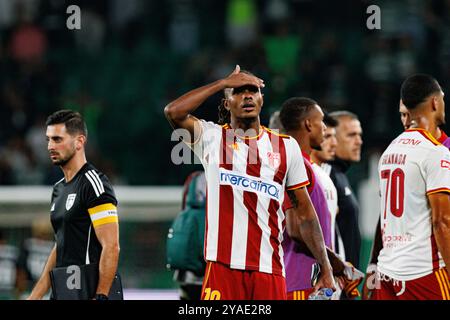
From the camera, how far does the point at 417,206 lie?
19.2 ft

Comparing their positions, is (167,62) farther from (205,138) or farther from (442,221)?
(442,221)

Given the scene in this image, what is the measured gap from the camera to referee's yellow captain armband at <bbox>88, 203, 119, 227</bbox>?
600cm

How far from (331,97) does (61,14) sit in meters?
4.34

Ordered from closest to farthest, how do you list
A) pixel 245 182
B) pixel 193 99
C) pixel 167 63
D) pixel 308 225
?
pixel 193 99, pixel 245 182, pixel 308 225, pixel 167 63

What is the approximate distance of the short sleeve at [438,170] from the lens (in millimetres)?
5730

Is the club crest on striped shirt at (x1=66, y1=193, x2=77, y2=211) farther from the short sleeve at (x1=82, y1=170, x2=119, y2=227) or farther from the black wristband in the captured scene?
the black wristband

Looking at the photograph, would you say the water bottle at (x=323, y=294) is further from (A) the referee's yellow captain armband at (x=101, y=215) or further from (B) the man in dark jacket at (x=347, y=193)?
(B) the man in dark jacket at (x=347, y=193)

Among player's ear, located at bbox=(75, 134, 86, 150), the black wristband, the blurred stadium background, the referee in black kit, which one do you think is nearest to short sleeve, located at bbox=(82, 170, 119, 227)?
the referee in black kit

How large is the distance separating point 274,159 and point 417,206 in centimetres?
86

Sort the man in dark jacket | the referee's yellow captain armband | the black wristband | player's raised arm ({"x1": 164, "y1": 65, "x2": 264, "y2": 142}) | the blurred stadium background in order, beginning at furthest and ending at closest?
the blurred stadium background → the man in dark jacket → the referee's yellow captain armband → the black wristband → player's raised arm ({"x1": 164, "y1": 65, "x2": 264, "y2": 142})

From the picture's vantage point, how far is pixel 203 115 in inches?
456

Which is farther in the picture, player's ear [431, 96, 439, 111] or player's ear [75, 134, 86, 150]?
player's ear [75, 134, 86, 150]

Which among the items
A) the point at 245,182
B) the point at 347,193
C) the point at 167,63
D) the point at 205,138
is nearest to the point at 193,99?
the point at 205,138

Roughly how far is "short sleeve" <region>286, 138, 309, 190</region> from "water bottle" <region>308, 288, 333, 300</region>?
2.01ft
